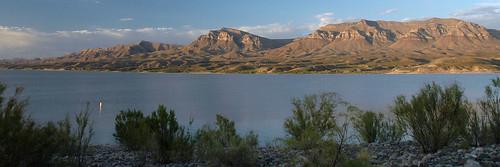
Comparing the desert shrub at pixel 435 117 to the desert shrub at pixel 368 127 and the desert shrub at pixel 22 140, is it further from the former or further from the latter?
the desert shrub at pixel 22 140

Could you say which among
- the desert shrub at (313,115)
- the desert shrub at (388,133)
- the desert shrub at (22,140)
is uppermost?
the desert shrub at (22,140)

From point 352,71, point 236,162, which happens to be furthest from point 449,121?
point 352,71

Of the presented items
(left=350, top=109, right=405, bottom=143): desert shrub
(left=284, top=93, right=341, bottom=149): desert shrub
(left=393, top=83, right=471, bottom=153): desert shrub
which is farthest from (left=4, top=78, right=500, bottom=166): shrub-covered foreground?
(left=350, top=109, right=405, bottom=143): desert shrub

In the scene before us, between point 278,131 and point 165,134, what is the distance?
55.3 feet

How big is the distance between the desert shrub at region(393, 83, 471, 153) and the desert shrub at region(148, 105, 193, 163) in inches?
277

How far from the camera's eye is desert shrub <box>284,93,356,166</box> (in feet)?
33.2

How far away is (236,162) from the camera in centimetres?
1318

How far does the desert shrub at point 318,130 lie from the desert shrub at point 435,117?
83.0 inches

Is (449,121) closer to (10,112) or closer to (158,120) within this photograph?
(158,120)

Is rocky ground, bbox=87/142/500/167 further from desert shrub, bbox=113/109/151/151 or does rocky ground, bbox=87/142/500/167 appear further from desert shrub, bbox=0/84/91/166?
desert shrub, bbox=0/84/91/166

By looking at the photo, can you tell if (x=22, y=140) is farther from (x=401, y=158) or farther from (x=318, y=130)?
(x=318, y=130)

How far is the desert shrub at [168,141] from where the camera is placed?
1527cm

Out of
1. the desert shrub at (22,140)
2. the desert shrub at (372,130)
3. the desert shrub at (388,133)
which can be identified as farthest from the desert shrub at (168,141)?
the desert shrub at (388,133)

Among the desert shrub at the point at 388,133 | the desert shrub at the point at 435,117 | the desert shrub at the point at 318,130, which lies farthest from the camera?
the desert shrub at the point at 388,133
